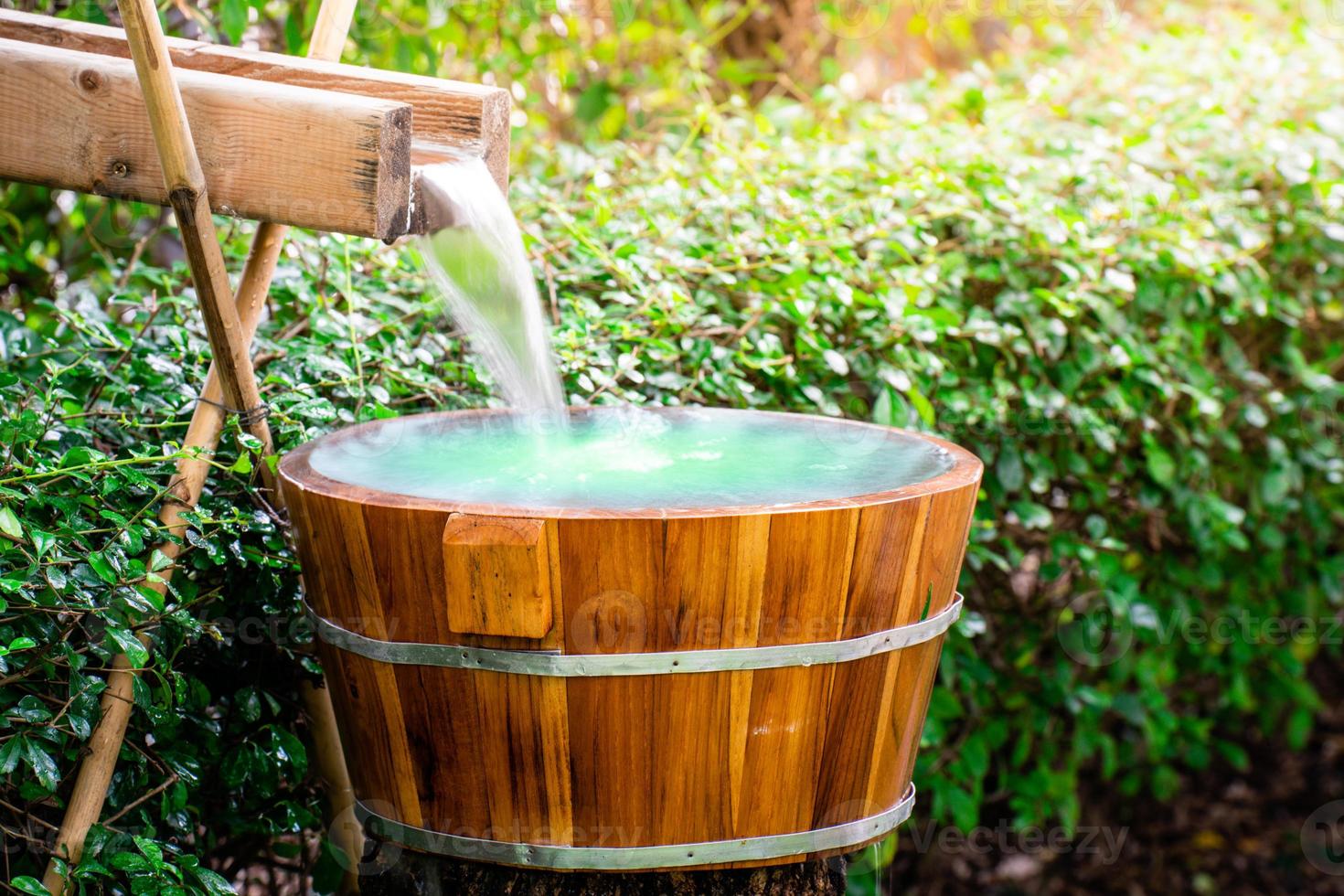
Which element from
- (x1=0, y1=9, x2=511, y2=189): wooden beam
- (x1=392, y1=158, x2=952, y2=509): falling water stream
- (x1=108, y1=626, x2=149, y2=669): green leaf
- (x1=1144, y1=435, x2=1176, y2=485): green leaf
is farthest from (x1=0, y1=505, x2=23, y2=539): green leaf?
(x1=1144, y1=435, x2=1176, y2=485): green leaf

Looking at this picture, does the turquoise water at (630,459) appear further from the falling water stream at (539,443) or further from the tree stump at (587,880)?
the tree stump at (587,880)

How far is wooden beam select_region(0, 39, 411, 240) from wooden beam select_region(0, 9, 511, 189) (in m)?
0.10

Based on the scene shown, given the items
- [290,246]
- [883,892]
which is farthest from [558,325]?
[883,892]

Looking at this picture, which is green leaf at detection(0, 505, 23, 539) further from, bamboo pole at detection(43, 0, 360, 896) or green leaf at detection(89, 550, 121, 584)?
bamboo pole at detection(43, 0, 360, 896)

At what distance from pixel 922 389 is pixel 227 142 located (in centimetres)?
160

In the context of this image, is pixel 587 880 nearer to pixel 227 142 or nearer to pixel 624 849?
pixel 624 849

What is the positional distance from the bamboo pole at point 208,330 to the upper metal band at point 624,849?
395 millimetres

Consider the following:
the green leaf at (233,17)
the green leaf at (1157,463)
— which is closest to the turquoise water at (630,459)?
the green leaf at (233,17)

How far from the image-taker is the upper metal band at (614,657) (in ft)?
4.67

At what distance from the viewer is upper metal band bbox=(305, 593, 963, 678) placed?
142cm

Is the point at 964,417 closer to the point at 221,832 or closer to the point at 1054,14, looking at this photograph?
the point at 221,832

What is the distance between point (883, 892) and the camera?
127 inches

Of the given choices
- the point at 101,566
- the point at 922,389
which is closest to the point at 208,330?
the point at 101,566

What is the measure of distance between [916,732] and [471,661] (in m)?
0.69
